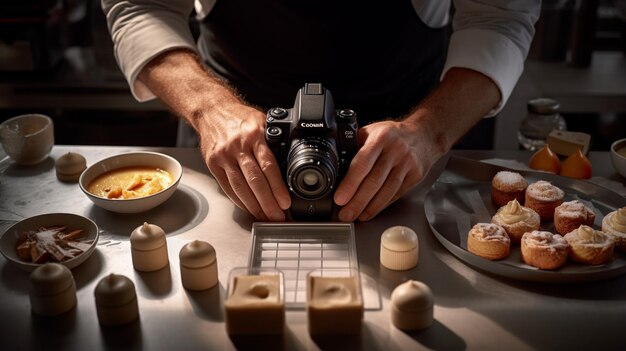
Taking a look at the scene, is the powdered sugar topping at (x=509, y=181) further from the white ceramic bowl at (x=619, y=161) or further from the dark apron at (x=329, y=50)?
the dark apron at (x=329, y=50)

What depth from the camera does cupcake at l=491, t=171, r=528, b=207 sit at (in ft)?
4.33

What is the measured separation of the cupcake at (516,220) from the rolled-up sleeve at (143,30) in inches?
30.8

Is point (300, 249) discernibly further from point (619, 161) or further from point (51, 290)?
point (619, 161)

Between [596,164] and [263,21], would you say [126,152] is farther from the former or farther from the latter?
[596,164]

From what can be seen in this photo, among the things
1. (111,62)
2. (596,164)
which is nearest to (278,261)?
(596,164)

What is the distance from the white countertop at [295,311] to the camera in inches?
40.1

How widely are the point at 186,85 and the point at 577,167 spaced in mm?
802

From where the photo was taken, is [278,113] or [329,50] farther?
[329,50]

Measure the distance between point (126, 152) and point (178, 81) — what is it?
18cm

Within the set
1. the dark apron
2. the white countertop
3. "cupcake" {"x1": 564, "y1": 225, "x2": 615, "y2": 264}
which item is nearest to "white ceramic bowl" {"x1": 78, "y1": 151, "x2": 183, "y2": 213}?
the white countertop

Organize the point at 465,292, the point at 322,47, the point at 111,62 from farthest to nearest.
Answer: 1. the point at 111,62
2. the point at 322,47
3. the point at 465,292

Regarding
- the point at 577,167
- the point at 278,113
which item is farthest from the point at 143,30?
the point at 577,167

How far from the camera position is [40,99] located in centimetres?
244

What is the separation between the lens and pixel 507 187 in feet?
4.33
